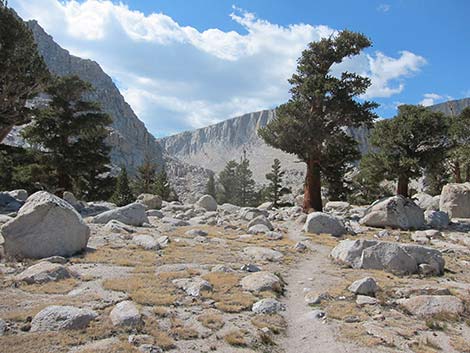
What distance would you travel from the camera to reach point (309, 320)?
9.29m

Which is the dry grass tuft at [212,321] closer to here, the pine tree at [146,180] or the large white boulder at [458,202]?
the large white boulder at [458,202]

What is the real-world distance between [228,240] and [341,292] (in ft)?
28.4

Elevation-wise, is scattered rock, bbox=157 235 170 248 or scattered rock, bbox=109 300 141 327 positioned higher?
scattered rock, bbox=109 300 141 327

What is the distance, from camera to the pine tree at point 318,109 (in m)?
27.7

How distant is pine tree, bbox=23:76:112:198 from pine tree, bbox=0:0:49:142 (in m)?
4.30

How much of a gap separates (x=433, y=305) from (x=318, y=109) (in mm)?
20424

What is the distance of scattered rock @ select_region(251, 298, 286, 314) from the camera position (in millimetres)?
9625

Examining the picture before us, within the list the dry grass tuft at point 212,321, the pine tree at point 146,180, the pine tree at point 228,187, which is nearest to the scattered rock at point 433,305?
the dry grass tuft at point 212,321

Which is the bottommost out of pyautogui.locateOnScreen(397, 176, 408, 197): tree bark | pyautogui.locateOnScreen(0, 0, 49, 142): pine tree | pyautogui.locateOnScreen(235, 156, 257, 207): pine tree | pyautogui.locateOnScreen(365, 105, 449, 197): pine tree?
pyautogui.locateOnScreen(235, 156, 257, 207): pine tree

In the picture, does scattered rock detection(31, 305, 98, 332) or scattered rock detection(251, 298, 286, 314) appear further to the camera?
scattered rock detection(251, 298, 286, 314)

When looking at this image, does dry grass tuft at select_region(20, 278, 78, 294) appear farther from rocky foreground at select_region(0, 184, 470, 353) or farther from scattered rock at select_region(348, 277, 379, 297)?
scattered rock at select_region(348, 277, 379, 297)

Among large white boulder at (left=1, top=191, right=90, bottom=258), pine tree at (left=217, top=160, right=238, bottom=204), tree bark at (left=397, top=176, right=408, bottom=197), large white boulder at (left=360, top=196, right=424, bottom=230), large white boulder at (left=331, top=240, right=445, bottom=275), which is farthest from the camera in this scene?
pine tree at (left=217, top=160, right=238, bottom=204)

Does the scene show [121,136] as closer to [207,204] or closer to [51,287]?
[207,204]

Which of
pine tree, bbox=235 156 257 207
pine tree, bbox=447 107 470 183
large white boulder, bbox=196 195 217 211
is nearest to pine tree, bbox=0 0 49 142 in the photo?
large white boulder, bbox=196 195 217 211
